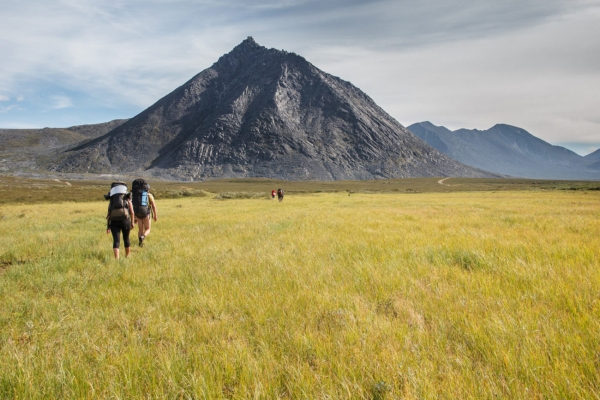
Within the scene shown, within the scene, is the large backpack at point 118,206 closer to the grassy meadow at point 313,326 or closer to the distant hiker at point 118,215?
the distant hiker at point 118,215

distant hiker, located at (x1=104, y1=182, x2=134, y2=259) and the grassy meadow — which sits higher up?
distant hiker, located at (x1=104, y1=182, x2=134, y2=259)

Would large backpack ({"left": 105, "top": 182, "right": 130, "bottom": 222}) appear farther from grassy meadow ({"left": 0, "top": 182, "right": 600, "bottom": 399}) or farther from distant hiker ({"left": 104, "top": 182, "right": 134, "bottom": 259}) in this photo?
grassy meadow ({"left": 0, "top": 182, "right": 600, "bottom": 399})

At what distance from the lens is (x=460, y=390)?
2.21 metres

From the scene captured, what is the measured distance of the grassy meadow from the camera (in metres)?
2.46

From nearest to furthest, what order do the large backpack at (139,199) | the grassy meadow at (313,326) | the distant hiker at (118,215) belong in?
the grassy meadow at (313,326)
the distant hiker at (118,215)
the large backpack at (139,199)

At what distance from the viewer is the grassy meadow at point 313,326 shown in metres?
2.46

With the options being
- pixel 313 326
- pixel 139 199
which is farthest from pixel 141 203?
pixel 313 326

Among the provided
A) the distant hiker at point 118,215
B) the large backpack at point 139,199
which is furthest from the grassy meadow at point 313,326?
the large backpack at point 139,199

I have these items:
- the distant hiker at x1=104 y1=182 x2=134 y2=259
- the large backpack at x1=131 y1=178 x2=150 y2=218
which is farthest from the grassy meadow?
the large backpack at x1=131 y1=178 x2=150 y2=218

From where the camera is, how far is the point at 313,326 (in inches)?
138

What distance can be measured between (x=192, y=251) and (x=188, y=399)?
243 inches

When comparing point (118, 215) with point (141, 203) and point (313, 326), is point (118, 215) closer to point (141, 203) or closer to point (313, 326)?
point (141, 203)

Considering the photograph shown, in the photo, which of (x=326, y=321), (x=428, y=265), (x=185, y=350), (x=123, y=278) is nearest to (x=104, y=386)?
(x=185, y=350)

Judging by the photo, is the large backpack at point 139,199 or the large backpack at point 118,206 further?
the large backpack at point 139,199
